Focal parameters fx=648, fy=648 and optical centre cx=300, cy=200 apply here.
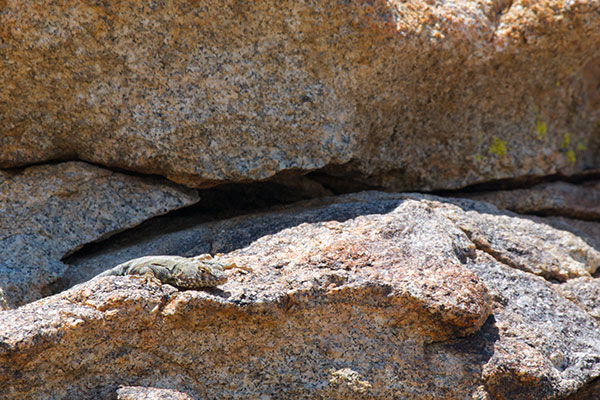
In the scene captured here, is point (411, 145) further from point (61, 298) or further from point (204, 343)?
point (61, 298)

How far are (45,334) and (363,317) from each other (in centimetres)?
202

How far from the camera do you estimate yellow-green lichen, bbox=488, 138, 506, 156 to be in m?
6.56

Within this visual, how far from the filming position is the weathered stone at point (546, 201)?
669cm

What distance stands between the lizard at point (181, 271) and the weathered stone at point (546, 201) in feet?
10.7

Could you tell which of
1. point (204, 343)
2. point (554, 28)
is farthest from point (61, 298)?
point (554, 28)

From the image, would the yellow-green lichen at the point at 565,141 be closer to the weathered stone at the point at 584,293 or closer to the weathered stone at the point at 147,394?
the weathered stone at the point at 584,293

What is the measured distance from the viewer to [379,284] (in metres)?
4.36

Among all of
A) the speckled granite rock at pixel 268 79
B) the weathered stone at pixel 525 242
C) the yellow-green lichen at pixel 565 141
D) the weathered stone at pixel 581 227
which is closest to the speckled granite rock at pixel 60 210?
the speckled granite rock at pixel 268 79

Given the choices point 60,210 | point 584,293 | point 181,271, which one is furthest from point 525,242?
point 60,210

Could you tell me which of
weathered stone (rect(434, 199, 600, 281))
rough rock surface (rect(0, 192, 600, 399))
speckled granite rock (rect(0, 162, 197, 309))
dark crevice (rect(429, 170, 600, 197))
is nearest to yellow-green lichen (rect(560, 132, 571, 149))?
dark crevice (rect(429, 170, 600, 197))

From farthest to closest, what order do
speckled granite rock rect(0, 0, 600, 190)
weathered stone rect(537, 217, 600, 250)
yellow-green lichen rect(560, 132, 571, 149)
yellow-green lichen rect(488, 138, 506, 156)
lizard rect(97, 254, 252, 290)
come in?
yellow-green lichen rect(560, 132, 571, 149) < yellow-green lichen rect(488, 138, 506, 156) < weathered stone rect(537, 217, 600, 250) < speckled granite rock rect(0, 0, 600, 190) < lizard rect(97, 254, 252, 290)

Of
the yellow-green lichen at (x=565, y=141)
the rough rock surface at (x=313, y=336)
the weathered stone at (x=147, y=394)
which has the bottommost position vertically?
the weathered stone at (x=147, y=394)

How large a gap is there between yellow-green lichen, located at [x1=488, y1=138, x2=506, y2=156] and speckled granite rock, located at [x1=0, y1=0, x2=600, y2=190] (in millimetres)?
175

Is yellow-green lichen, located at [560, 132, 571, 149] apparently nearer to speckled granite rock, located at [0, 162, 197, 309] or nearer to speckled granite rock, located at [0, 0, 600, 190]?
speckled granite rock, located at [0, 0, 600, 190]
